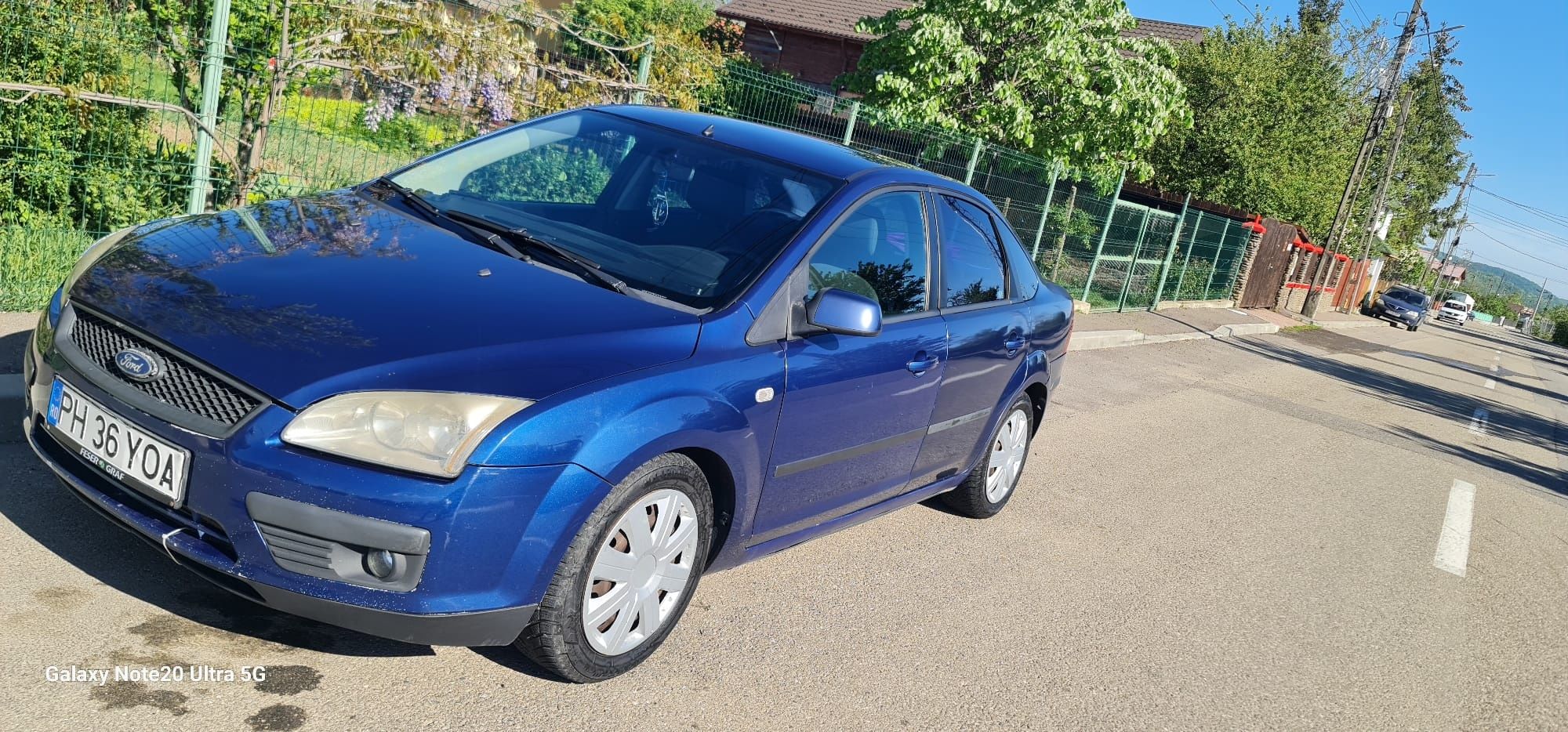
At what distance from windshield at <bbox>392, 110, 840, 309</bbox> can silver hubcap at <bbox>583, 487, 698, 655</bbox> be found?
0.66 metres

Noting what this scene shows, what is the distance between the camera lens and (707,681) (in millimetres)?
3652

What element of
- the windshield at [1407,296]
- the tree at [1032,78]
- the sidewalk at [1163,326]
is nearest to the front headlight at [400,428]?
the sidewalk at [1163,326]

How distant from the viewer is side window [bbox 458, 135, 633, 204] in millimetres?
4367

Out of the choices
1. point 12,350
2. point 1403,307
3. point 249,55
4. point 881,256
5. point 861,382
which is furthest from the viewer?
point 1403,307

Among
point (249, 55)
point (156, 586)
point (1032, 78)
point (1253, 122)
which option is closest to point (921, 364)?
point (156, 586)

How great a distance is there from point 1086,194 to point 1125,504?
9.74 meters

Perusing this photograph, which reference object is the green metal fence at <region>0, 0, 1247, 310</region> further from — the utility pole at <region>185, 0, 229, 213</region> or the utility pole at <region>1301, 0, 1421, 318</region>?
the utility pole at <region>1301, 0, 1421, 318</region>

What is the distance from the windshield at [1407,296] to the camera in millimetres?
47938

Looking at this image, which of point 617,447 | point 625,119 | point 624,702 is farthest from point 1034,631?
point 625,119

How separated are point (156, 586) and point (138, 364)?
2.68ft

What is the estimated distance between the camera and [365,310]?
3.15 m

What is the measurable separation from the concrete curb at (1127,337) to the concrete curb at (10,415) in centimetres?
811

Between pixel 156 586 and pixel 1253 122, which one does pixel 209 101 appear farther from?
pixel 1253 122

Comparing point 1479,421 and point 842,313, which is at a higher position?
point 842,313
